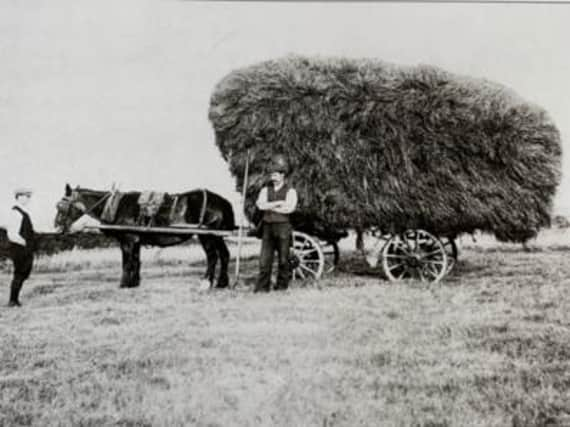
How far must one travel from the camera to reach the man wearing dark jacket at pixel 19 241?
3.56 m

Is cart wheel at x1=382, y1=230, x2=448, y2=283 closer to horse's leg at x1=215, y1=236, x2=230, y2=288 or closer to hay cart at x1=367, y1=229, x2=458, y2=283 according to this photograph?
hay cart at x1=367, y1=229, x2=458, y2=283

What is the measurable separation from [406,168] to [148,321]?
195 centimetres

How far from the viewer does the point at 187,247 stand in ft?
14.8

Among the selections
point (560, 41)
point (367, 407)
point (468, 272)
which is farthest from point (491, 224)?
point (367, 407)

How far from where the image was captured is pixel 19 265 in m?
3.61

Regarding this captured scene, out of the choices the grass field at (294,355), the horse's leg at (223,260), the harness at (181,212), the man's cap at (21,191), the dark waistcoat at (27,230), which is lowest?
the grass field at (294,355)

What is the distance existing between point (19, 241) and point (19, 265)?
0.15 m

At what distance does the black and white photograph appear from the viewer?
3.03m

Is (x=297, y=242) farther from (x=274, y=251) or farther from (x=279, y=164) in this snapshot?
(x=279, y=164)

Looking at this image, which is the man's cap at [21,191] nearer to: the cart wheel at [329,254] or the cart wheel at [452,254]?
the cart wheel at [329,254]

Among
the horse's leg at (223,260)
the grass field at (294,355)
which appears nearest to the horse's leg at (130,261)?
the grass field at (294,355)

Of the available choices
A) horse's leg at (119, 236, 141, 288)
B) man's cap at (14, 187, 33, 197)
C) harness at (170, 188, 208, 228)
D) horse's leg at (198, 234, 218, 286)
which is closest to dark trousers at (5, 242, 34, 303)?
man's cap at (14, 187, 33, 197)

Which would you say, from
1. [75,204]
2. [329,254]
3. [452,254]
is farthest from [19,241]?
[452,254]

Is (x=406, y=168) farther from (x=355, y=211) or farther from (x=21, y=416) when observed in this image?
(x=21, y=416)
